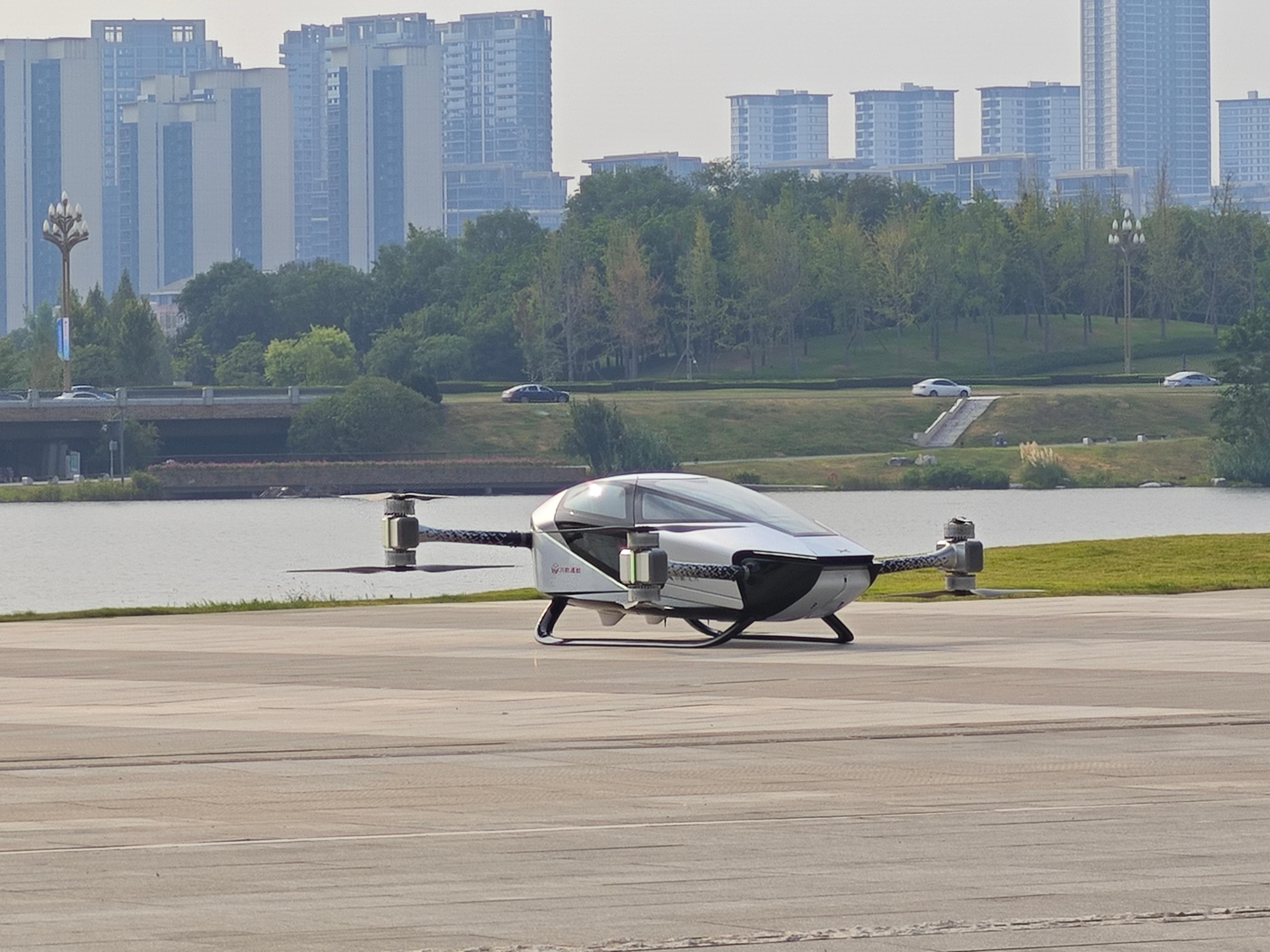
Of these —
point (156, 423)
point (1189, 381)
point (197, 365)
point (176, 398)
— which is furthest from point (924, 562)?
point (197, 365)

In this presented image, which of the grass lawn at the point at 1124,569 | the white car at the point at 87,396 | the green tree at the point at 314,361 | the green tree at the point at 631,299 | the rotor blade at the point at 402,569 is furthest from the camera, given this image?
the green tree at the point at 314,361

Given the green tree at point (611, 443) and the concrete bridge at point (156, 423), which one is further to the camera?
the concrete bridge at point (156, 423)

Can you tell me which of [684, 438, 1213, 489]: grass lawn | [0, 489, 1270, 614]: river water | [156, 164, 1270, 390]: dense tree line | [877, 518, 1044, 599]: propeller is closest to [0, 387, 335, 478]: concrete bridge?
[0, 489, 1270, 614]: river water

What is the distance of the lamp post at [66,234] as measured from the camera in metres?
128

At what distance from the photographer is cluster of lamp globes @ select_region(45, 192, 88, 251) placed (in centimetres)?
12800

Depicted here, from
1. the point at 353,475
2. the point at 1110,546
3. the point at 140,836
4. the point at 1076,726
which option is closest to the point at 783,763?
the point at 1076,726

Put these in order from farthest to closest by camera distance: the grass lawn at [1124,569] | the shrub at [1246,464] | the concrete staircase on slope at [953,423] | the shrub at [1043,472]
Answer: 1. the concrete staircase on slope at [953,423]
2. the shrub at [1043,472]
3. the shrub at [1246,464]
4. the grass lawn at [1124,569]

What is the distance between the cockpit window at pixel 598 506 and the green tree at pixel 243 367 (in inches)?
5832

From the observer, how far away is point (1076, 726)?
1638 cm

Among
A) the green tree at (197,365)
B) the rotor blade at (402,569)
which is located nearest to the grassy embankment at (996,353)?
the green tree at (197,365)

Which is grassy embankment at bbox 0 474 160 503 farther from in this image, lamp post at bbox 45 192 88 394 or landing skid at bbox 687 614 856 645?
landing skid at bbox 687 614 856 645

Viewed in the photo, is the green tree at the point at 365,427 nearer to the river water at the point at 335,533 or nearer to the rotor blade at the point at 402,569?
the river water at the point at 335,533

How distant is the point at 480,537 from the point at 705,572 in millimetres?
3534

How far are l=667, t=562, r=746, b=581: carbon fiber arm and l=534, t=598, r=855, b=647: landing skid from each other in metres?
0.57
